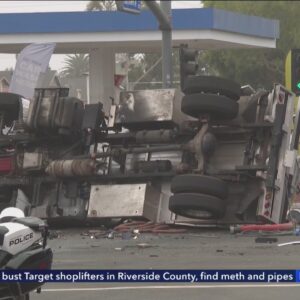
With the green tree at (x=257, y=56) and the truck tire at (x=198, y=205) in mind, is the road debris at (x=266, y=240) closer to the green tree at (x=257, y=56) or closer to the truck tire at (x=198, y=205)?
the truck tire at (x=198, y=205)

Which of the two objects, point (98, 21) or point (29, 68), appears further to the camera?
point (98, 21)

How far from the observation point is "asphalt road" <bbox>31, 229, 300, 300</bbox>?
23.5 feet

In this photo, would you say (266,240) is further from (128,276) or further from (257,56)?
(257,56)

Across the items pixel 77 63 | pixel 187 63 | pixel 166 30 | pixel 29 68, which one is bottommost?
pixel 77 63

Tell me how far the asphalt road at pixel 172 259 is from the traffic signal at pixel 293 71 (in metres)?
4.24

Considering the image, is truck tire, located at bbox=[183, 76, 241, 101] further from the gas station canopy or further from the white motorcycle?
the gas station canopy

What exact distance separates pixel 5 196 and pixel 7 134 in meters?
1.29

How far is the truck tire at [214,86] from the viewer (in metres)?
11.8

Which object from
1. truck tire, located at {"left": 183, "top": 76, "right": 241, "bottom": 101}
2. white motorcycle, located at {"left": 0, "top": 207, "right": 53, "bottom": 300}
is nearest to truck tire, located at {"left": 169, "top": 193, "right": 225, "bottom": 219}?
truck tire, located at {"left": 183, "top": 76, "right": 241, "bottom": 101}

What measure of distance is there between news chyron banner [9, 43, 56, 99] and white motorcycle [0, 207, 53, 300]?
1241cm

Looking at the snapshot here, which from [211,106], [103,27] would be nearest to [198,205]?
[211,106]

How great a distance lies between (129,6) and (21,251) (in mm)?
8436

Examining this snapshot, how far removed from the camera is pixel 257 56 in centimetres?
4884

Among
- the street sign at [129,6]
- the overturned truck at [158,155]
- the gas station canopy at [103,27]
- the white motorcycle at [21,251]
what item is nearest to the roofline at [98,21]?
the gas station canopy at [103,27]
